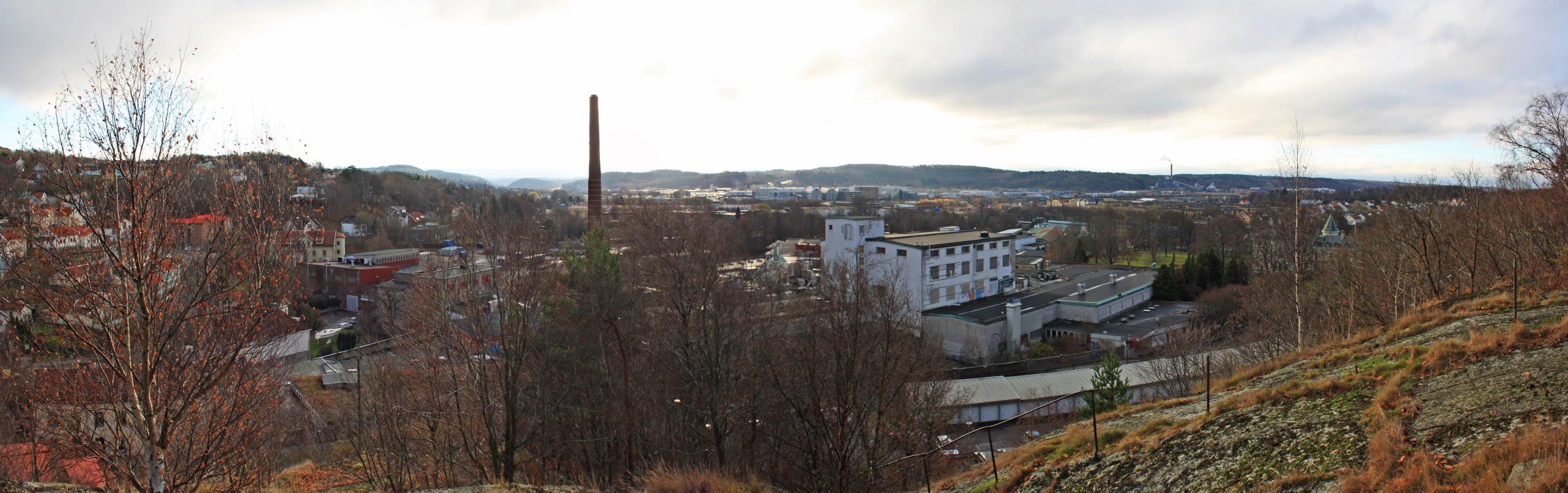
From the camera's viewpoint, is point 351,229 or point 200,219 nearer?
point 200,219

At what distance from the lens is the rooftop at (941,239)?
3023 centimetres

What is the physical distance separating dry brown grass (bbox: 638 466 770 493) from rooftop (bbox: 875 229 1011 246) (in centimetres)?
2134

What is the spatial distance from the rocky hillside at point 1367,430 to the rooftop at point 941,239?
20.5m

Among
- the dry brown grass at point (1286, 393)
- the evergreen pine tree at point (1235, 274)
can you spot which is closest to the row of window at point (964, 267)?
the evergreen pine tree at point (1235, 274)

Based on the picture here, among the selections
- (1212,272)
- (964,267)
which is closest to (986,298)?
(964,267)

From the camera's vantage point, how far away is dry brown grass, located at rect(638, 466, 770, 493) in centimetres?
838

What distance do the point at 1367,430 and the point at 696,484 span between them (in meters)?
6.56

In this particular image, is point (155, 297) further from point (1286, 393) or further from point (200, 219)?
point (1286, 393)

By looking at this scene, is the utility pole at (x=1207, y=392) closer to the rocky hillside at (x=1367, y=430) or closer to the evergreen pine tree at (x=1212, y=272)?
the rocky hillside at (x=1367, y=430)

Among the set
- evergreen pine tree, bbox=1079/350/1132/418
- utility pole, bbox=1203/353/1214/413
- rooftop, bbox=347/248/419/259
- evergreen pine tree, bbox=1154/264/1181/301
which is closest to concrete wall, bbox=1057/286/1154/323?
evergreen pine tree, bbox=1154/264/1181/301

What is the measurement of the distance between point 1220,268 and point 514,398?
123ft


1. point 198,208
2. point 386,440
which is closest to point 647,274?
point 386,440

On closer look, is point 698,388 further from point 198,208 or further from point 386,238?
point 386,238

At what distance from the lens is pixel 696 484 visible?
27.9 feet
